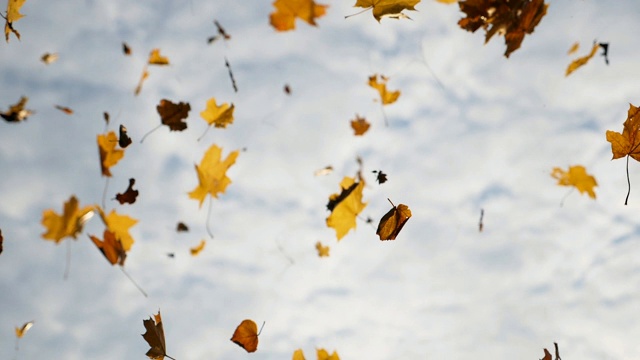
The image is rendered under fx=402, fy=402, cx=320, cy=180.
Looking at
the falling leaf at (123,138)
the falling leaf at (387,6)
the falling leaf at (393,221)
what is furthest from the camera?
the falling leaf at (123,138)

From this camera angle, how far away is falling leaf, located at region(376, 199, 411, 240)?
2.93 m

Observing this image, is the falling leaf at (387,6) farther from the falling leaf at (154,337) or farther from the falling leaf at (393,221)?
the falling leaf at (154,337)

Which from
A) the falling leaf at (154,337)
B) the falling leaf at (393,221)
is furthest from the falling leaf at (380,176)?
the falling leaf at (154,337)

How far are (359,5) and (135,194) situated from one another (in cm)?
252

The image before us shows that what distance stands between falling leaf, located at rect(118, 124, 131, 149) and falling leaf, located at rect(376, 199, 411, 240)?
7.15 ft

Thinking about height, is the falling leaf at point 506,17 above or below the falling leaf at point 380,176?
above

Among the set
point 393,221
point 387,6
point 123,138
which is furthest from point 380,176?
point 123,138

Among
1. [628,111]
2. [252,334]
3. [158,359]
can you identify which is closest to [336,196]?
[252,334]

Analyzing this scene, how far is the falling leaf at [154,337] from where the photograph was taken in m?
3.01

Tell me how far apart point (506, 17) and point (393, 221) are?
160 cm

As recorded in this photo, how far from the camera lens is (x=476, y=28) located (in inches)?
118

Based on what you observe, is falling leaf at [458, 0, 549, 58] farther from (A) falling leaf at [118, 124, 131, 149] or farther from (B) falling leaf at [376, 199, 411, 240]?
(A) falling leaf at [118, 124, 131, 149]

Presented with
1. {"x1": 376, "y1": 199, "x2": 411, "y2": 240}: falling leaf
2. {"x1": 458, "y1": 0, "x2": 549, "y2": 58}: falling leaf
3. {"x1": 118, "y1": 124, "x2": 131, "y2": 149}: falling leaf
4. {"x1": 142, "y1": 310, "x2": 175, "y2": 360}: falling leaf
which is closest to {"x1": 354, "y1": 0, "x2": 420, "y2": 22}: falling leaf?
{"x1": 458, "y1": 0, "x2": 549, "y2": 58}: falling leaf

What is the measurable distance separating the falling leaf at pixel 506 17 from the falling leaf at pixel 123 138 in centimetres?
280
